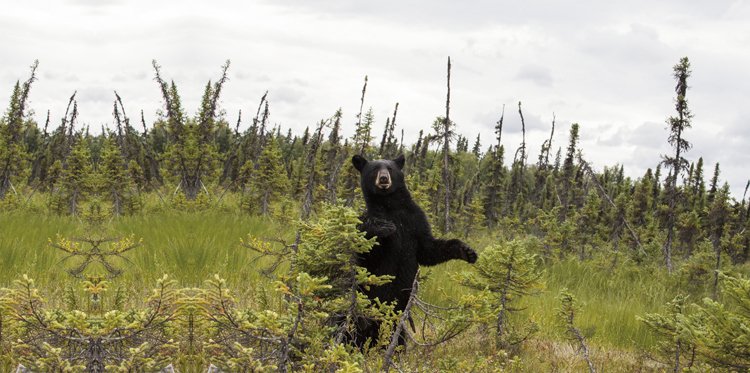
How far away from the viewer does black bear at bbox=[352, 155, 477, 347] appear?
4746 mm

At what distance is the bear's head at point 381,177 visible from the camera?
15.8ft

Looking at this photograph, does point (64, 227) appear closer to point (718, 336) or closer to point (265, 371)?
point (265, 371)

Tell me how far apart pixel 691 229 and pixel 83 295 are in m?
31.4

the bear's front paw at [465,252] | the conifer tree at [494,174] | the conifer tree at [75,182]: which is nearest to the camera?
the bear's front paw at [465,252]

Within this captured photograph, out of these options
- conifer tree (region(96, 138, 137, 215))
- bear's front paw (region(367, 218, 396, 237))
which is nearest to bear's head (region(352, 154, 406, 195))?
bear's front paw (region(367, 218, 396, 237))

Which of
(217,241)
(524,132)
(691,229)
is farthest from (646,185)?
(217,241)

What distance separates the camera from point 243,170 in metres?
24.1

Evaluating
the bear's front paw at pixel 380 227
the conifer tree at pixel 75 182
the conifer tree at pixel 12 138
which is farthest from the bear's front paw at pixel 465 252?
the conifer tree at pixel 12 138

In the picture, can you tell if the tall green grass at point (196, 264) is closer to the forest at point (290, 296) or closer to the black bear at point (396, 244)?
Result: the forest at point (290, 296)

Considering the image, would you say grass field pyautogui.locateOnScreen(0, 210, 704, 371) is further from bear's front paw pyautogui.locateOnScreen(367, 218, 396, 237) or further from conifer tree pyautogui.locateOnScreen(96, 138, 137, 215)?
conifer tree pyautogui.locateOnScreen(96, 138, 137, 215)

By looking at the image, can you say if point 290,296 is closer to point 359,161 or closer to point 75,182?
point 359,161

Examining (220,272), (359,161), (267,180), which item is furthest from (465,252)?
(267,180)

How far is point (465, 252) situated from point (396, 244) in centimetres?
60

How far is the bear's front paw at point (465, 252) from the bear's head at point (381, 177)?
0.77 meters
